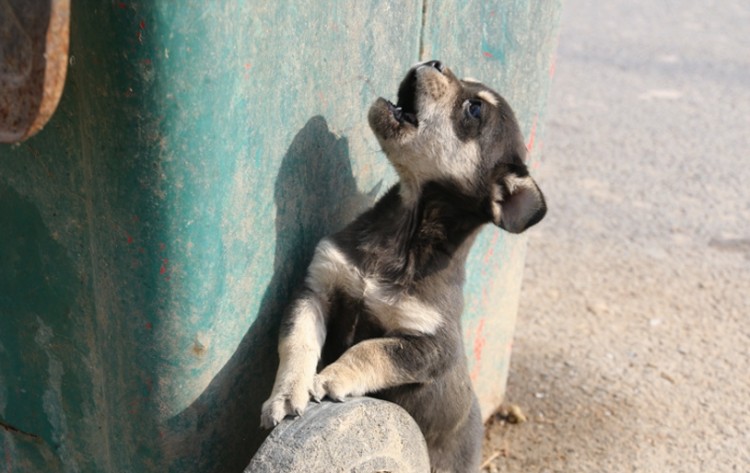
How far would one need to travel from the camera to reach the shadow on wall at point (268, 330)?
3.01 meters

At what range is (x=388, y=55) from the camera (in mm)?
3436

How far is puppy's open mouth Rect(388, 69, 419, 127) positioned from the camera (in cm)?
332

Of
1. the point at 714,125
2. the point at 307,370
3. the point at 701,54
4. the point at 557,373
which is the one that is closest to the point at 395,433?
the point at 307,370

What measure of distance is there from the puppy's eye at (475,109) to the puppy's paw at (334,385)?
108cm

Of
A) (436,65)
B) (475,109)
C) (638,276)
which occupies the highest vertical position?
(436,65)

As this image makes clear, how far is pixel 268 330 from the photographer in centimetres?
323

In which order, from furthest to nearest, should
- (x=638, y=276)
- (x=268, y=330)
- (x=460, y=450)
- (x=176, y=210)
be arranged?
(x=638, y=276)
(x=460, y=450)
(x=268, y=330)
(x=176, y=210)

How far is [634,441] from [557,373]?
71 centimetres

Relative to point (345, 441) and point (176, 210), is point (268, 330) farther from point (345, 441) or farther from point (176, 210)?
point (176, 210)

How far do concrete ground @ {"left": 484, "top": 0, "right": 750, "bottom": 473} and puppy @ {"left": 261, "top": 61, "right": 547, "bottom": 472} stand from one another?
1.49 metres

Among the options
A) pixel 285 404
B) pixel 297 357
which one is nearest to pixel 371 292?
pixel 297 357

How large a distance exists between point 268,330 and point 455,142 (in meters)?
0.96

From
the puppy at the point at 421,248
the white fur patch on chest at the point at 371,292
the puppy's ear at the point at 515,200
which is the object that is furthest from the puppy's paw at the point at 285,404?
the puppy's ear at the point at 515,200

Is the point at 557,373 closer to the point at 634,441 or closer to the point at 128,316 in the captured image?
the point at 634,441
